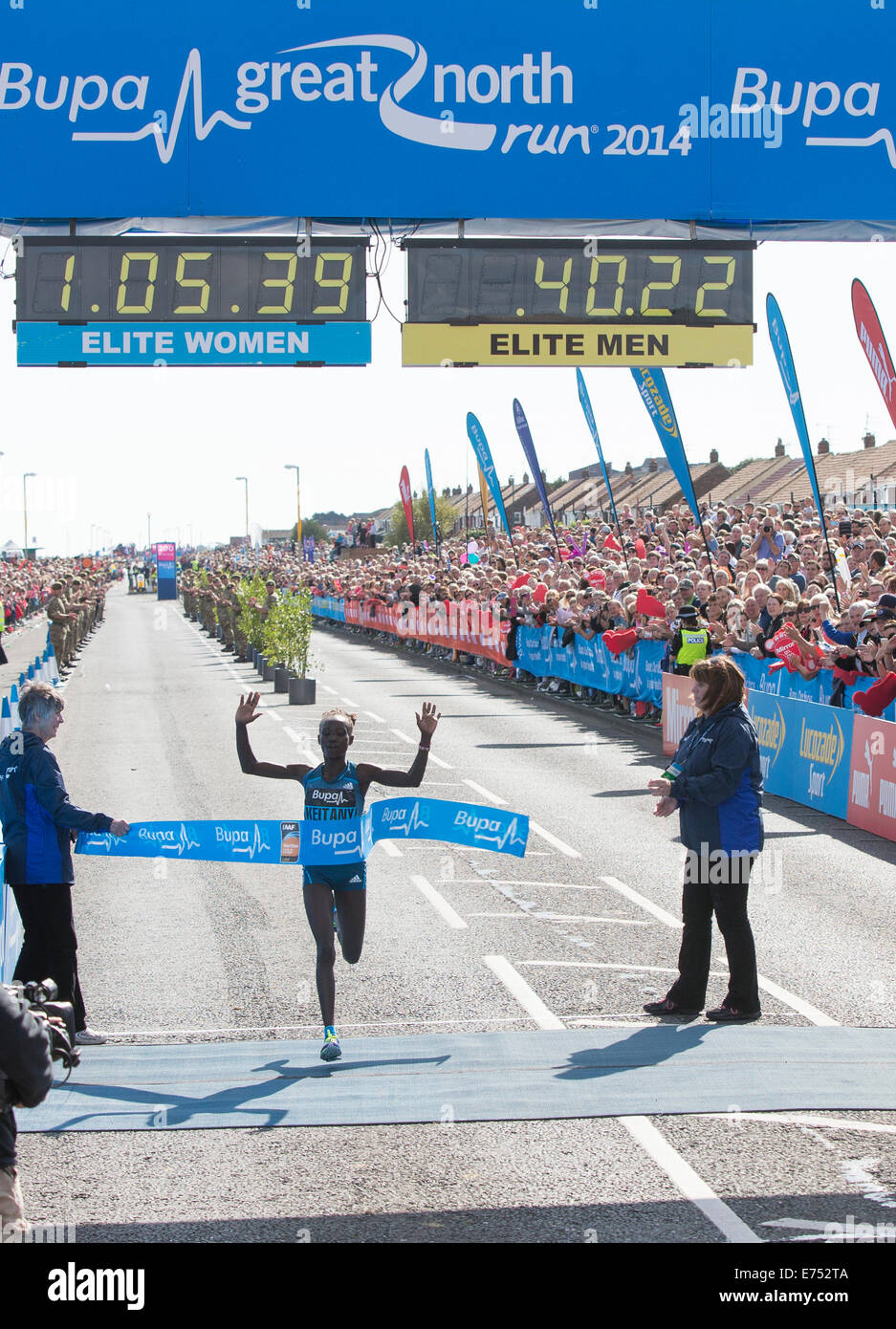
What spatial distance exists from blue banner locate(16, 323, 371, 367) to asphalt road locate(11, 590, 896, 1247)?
4.19 meters

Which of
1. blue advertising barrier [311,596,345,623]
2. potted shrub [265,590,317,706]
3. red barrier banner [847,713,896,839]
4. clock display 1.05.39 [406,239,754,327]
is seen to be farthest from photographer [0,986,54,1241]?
blue advertising barrier [311,596,345,623]

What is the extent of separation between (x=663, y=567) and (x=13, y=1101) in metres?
19.9

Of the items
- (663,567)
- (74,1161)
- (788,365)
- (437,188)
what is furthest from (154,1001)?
(663,567)

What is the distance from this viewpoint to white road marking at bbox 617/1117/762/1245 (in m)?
5.65

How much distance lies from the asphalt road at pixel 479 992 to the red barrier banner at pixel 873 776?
0.29 meters

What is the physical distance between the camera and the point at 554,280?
9.91 meters

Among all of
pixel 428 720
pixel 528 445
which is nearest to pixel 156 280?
pixel 428 720

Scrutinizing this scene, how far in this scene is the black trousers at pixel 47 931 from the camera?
26.2 feet

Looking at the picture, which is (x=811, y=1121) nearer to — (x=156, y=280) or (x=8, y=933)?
(x=8, y=933)

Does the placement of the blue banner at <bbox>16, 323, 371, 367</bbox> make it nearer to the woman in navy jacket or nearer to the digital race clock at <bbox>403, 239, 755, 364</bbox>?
the digital race clock at <bbox>403, 239, 755, 364</bbox>

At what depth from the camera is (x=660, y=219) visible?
9844mm

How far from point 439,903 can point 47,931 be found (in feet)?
14.6

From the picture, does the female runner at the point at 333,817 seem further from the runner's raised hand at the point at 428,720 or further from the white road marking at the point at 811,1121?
the white road marking at the point at 811,1121
